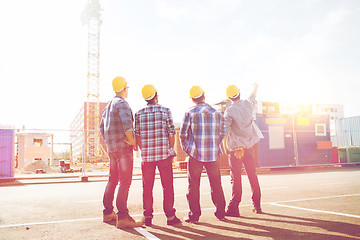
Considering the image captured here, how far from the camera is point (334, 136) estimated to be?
21.5m

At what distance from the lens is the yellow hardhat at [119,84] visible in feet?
14.1

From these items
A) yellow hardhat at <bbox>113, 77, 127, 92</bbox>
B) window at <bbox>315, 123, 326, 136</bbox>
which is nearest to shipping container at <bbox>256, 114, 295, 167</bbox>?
window at <bbox>315, 123, 326, 136</bbox>

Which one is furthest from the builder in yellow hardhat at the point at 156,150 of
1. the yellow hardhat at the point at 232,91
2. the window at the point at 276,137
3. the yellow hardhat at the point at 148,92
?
the window at the point at 276,137

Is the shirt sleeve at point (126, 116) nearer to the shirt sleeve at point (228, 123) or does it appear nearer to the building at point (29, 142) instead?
the shirt sleeve at point (228, 123)

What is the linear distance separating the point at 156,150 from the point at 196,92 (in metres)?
1.12

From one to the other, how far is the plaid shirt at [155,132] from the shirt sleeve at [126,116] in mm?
252

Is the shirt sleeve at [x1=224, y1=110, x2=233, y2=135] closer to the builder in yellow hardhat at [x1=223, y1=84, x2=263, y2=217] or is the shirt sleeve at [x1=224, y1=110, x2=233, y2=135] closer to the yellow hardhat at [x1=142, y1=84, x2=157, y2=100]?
the builder in yellow hardhat at [x1=223, y1=84, x2=263, y2=217]

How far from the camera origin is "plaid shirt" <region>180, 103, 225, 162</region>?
4.25m

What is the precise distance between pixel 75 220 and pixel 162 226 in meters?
1.39

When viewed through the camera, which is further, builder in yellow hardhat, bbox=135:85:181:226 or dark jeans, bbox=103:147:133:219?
builder in yellow hardhat, bbox=135:85:181:226

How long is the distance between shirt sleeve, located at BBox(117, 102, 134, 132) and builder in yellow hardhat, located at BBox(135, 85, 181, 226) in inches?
10.1

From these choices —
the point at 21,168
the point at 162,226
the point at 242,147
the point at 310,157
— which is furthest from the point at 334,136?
the point at 21,168

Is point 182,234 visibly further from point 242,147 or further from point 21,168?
point 21,168

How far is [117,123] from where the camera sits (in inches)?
162
